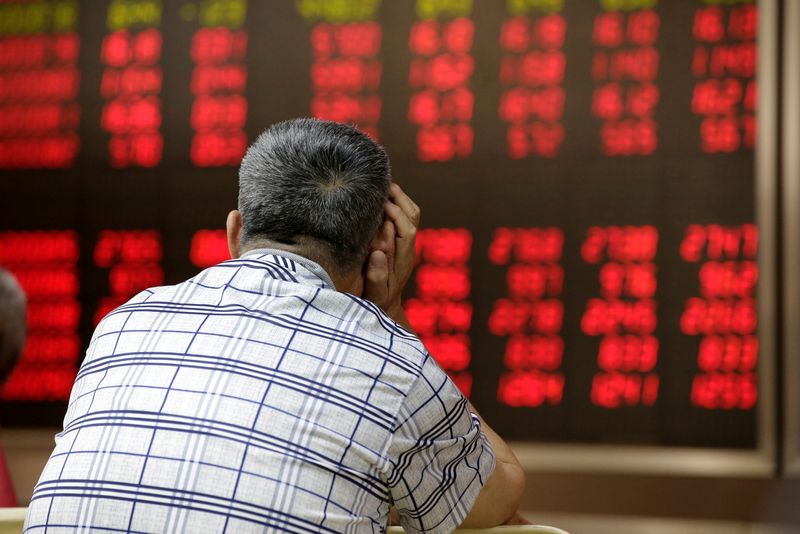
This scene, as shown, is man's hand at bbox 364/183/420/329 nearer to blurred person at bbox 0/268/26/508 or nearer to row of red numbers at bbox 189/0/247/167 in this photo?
blurred person at bbox 0/268/26/508

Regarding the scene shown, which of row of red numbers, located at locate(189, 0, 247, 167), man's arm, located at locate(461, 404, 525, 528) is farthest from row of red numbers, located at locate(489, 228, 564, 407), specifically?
man's arm, located at locate(461, 404, 525, 528)

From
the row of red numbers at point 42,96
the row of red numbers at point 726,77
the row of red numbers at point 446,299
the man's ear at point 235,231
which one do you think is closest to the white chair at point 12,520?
the man's ear at point 235,231

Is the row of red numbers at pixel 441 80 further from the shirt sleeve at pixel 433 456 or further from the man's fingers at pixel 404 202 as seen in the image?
the shirt sleeve at pixel 433 456

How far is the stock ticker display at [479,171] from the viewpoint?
177 cm

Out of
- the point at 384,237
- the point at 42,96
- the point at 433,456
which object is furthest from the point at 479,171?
the point at 433,456

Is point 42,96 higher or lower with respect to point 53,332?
higher

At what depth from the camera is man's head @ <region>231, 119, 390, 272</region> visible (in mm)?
879

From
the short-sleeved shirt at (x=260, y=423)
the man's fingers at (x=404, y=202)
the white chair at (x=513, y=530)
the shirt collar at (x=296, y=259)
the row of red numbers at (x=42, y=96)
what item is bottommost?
the white chair at (x=513, y=530)

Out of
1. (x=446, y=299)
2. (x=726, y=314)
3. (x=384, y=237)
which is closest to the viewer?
(x=384, y=237)

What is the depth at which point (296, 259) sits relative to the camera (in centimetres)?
87

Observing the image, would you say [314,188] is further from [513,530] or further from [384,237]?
[513,530]

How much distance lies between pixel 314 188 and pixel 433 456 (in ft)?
0.93

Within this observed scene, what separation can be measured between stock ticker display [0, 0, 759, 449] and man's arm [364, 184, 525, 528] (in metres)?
0.84

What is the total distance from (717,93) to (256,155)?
118 cm
